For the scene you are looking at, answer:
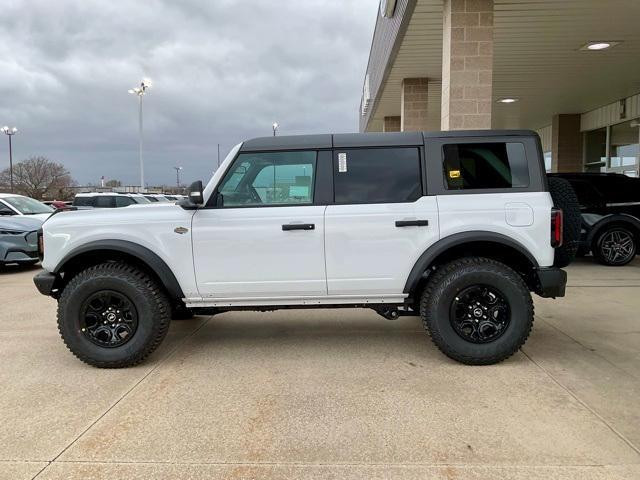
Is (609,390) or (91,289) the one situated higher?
(91,289)

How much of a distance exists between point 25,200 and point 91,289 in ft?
31.4

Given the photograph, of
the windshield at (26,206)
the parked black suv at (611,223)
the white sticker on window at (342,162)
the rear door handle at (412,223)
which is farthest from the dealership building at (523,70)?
the windshield at (26,206)

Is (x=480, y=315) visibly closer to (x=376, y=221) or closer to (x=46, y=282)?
(x=376, y=221)

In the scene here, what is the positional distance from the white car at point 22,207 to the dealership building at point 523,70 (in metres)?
8.46

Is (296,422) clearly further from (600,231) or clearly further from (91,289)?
(600,231)

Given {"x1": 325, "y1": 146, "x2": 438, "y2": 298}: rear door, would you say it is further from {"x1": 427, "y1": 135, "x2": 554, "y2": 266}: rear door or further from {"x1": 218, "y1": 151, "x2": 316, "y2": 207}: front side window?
{"x1": 218, "y1": 151, "x2": 316, "y2": 207}: front side window

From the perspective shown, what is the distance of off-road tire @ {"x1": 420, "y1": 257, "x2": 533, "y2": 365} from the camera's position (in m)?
4.39

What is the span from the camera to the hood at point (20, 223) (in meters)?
10.2

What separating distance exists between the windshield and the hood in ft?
2.80

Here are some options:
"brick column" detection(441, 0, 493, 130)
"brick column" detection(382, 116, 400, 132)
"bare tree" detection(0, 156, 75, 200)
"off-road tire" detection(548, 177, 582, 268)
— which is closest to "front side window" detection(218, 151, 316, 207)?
"off-road tire" detection(548, 177, 582, 268)

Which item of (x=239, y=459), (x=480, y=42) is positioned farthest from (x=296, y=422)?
(x=480, y=42)

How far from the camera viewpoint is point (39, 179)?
165 ft

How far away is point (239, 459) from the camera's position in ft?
9.95

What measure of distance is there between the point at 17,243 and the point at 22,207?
2.23m
